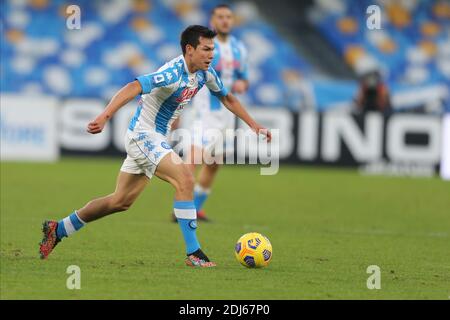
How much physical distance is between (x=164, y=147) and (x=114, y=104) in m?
0.85

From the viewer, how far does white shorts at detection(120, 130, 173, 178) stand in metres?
7.68

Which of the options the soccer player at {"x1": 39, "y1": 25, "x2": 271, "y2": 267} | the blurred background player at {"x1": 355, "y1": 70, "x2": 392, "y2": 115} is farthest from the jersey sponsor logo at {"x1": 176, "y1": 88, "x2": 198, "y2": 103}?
the blurred background player at {"x1": 355, "y1": 70, "x2": 392, "y2": 115}

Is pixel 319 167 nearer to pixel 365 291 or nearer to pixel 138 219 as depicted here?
pixel 138 219

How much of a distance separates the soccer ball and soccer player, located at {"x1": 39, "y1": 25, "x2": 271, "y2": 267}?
278 millimetres

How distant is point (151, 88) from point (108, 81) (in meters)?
17.8

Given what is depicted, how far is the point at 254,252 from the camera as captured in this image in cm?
763

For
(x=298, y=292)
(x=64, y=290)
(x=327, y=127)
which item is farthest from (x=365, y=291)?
(x=327, y=127)

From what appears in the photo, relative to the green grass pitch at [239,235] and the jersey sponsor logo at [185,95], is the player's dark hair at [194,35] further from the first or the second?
the green grass pitch at [239,235]

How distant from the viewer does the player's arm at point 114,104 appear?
266 inches

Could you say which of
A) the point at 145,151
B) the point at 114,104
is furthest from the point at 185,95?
the point at 114,104

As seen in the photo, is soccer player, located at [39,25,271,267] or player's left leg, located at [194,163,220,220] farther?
player's left leg, located at [194,163,220,220]

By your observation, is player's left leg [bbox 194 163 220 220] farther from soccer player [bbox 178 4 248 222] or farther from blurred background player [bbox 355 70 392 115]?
blurred background player [bbox 355 70 392 115]

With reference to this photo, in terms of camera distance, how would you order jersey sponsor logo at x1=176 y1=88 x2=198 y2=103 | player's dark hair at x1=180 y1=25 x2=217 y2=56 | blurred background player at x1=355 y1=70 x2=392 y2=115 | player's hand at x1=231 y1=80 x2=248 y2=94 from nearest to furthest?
1. player's dark hair at x1=180 y1=25 x2=217 y2=56
2. jersey sponsor logo at x1=176 y1=88 x2=198 y2=103
3. player's hand at x1=231 y1=80 x2=248 y2=94
4. blurred background player at x1=355 y1=70 x2=392 y2=115

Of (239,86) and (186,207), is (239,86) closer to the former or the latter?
(239,86)
